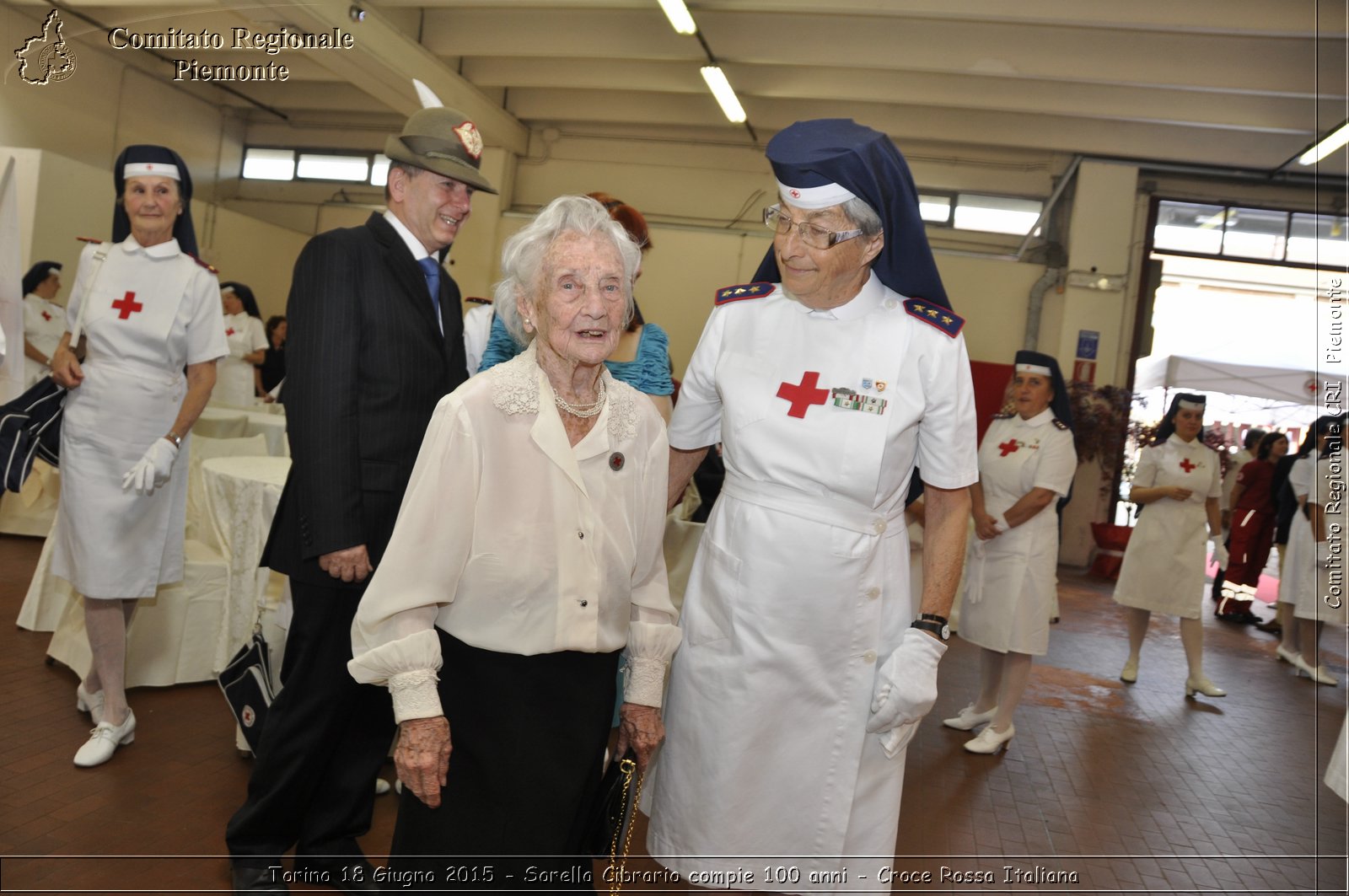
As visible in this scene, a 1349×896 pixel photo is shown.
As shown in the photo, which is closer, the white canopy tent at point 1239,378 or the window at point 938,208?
the white canopy tent at point 1239,378

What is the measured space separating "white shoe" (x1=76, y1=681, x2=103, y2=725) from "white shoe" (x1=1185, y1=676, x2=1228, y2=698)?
5.69m

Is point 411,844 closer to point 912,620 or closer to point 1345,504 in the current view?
point 912,620

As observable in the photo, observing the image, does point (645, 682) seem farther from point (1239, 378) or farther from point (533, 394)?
point (1239, 378)

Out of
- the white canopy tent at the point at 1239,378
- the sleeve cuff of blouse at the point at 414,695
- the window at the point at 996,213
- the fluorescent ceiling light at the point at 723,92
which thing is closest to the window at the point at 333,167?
the fluorescent ceiling light at the point at 723,92

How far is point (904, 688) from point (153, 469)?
2271 millimetres

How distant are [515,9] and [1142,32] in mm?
5447

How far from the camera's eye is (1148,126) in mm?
10836

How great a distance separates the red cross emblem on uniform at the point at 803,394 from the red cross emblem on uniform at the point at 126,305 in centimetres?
218

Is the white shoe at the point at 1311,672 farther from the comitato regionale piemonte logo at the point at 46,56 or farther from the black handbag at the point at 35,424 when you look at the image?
the comitato regionale piemonte logo at the point at 46,56

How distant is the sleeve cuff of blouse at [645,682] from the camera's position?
1839mm

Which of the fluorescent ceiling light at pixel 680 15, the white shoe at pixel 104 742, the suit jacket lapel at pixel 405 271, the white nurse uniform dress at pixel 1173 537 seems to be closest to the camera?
the suit jacket lapel at pixel 405 271

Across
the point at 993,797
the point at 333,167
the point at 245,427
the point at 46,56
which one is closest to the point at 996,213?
the point at 333,167

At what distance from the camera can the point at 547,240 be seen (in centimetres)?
173

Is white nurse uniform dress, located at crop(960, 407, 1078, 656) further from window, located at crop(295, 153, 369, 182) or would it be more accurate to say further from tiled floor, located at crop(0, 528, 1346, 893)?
window, located at crop(295, 153, 369, 182)
